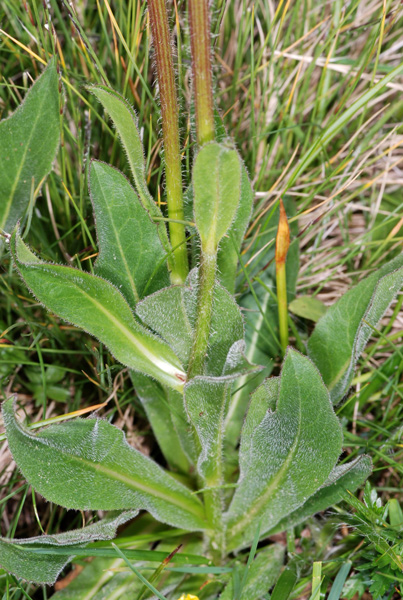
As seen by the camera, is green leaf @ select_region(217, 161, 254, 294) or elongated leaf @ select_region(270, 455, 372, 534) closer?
elongated leaf @ select_region(270, 455, 372, 534)

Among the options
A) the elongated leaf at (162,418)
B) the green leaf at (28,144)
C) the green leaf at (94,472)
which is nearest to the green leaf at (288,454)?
the green leaf at (94,472)

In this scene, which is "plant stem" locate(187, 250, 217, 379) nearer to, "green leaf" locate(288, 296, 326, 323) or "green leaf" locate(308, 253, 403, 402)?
"green leaf" locate(308, 253, 403, 402)

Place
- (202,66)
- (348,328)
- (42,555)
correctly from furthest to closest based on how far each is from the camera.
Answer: (348,328) < (42,555) < (202,66)

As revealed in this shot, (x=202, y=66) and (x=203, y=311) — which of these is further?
(x=203, y=311)

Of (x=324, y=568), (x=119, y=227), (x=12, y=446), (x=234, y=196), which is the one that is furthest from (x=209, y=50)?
(x=324, y=568)

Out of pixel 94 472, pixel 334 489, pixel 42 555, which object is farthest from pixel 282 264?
pixel 42 555

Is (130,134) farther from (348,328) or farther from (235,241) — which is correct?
(348,328)

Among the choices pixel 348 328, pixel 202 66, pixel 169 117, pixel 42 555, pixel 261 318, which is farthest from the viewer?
pixel 261 318

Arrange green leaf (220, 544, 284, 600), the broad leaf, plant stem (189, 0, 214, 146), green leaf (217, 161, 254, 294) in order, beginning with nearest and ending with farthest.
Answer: plant stem (189, 0, 214, 146)
green leaf (220, 544, 284, 600)
green leaf (217, 161, 254, 294)
the broad leaf

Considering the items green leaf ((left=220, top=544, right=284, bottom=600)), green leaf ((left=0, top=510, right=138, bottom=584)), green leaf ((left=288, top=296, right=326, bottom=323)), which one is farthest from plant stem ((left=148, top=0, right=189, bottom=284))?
green leaf ((left=220, top=544, right=284, bottom=600))
